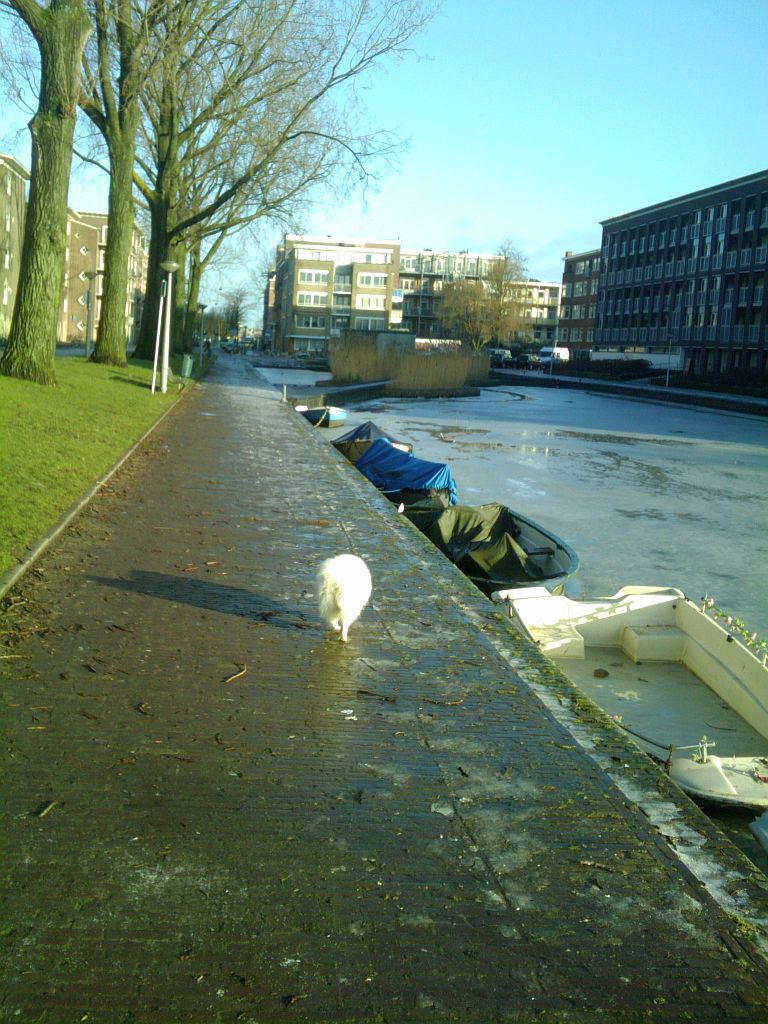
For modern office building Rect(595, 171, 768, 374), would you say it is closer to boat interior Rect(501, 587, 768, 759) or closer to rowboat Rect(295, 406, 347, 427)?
rowboat Rect(295, 406, 347, 427)

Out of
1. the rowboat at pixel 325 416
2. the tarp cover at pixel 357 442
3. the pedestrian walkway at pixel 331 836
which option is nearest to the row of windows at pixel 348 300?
the rowboat at pixel 325 416

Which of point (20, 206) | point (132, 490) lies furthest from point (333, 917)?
point (20, 206)

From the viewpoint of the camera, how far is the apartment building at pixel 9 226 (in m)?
56.0

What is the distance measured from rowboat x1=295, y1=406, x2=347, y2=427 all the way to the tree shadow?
21297 mm

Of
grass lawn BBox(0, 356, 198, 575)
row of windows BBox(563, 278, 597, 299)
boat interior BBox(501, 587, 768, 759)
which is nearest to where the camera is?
boat interior BBox(501, 587, 768, 759)

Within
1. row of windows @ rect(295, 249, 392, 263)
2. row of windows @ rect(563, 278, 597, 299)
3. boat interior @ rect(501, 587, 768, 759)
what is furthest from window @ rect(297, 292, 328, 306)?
boat interior @ rect(501, 587, 768, 759)

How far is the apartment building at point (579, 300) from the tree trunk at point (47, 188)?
96262 millimetres

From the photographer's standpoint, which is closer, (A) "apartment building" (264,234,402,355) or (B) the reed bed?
(B) the reed bed

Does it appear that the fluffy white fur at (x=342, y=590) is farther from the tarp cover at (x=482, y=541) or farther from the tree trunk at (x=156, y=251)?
the tree trunk at (x=156, y=251)

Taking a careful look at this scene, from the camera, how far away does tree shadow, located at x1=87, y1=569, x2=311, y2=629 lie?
6824 millimetres

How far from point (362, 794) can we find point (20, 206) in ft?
212

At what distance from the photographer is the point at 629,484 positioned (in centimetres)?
2189

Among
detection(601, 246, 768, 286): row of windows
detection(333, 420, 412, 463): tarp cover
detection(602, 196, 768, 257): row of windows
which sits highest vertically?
detection(602, 196, 768, 257): row of windows

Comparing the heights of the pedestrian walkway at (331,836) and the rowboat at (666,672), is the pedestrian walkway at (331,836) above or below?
above
